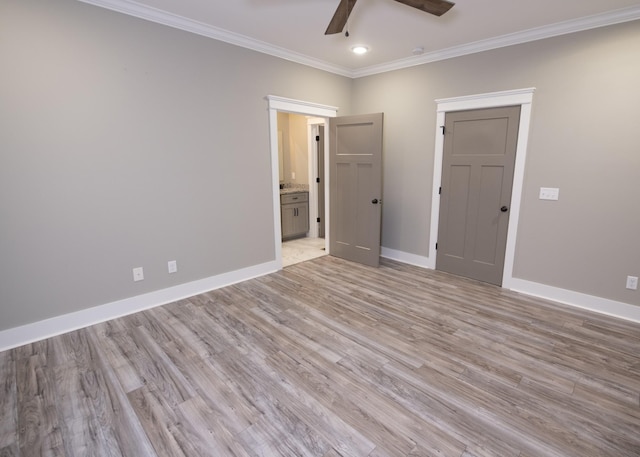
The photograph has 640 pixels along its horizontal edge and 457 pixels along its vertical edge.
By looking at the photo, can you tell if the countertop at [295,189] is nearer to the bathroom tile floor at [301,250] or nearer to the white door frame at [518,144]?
the bathroom tile floor at [301,250]

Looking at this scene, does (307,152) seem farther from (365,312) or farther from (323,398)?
(323,398)

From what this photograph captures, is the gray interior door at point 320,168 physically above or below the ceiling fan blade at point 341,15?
below

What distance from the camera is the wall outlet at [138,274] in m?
A: 3.10

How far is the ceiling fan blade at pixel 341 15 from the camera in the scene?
7.27 feet

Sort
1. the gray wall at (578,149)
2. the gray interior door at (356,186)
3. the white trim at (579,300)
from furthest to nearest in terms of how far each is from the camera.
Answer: the gray interior door at (356,186), the white trim at (579,300), the gray wall at (578,149)

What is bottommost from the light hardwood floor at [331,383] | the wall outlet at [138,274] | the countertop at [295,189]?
the light hardwood floor at [331,383]

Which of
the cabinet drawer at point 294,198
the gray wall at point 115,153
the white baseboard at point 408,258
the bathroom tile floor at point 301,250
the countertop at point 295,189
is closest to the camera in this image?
the gray wall at point 115,153

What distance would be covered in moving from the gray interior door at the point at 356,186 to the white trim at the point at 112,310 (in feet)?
4.89

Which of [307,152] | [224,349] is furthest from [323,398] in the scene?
[307,152]

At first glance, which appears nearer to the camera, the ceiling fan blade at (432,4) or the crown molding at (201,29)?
the ceiling fan blade at (432,4)

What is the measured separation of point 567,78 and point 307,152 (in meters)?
3.80

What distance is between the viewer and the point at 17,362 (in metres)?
2.37

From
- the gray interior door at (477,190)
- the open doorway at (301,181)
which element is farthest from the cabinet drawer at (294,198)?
the gray interior door at (477,190)

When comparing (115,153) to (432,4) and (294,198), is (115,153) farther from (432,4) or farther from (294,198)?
(294,198)
